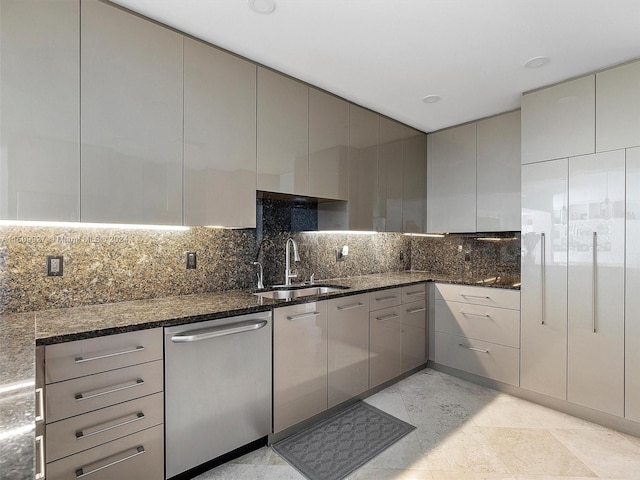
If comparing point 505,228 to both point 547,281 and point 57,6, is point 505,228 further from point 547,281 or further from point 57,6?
point 57,6

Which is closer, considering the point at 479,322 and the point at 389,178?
the point at 479,322

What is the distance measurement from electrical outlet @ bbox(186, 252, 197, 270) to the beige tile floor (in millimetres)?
1247

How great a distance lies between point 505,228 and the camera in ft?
10.8

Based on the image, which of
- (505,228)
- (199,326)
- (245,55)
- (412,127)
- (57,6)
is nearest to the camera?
(57,6)

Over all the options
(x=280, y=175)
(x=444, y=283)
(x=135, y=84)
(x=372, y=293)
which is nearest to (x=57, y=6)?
(x=135, y=84)

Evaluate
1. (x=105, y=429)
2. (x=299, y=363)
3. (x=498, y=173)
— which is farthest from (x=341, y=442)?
(x=498, y=173)

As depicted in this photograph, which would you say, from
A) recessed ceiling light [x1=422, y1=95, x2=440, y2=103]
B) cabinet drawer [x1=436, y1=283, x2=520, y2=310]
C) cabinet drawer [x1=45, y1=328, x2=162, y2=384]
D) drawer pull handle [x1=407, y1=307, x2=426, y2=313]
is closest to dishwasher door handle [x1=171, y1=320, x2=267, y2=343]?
cabinet drawer [x1=45, y1=328, x2=162, y2=384]

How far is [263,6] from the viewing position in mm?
1802

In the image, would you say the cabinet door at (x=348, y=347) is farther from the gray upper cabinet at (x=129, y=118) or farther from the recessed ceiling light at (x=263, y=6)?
the recessed ceiling light at (x=263, y=6)

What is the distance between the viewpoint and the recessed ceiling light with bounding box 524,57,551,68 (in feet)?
7.62

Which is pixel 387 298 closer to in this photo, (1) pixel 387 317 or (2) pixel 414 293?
(1) pixel 387 317

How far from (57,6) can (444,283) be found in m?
3.40

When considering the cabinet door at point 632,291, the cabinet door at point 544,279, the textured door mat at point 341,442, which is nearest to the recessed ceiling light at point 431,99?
the cabinet door at point 544,279

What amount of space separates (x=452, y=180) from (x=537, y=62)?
1.49 meters
